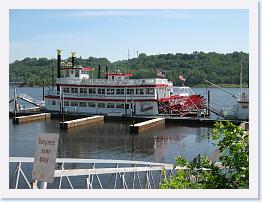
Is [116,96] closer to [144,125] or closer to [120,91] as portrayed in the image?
[120,91]

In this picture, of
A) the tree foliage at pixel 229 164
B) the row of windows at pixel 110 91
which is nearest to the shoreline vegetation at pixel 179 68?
the row of windows at pixel 110 91

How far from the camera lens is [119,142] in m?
17.1

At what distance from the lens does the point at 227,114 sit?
2327cm

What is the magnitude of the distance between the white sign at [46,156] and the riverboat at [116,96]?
2030 centimetres

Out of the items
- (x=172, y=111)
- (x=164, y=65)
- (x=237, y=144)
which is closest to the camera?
(x=237, y=144)

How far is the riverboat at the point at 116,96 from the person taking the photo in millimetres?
24688

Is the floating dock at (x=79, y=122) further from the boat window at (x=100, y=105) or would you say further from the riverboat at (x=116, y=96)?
the boat window at (x=100, y=105)

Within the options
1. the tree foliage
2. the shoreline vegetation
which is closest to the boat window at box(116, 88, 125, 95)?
the shoreline vegetation

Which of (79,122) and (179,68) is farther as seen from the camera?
(179,68)

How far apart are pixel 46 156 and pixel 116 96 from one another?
876 inches

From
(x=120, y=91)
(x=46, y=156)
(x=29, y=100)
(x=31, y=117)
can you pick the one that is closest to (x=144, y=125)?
(x=120, y=91)
